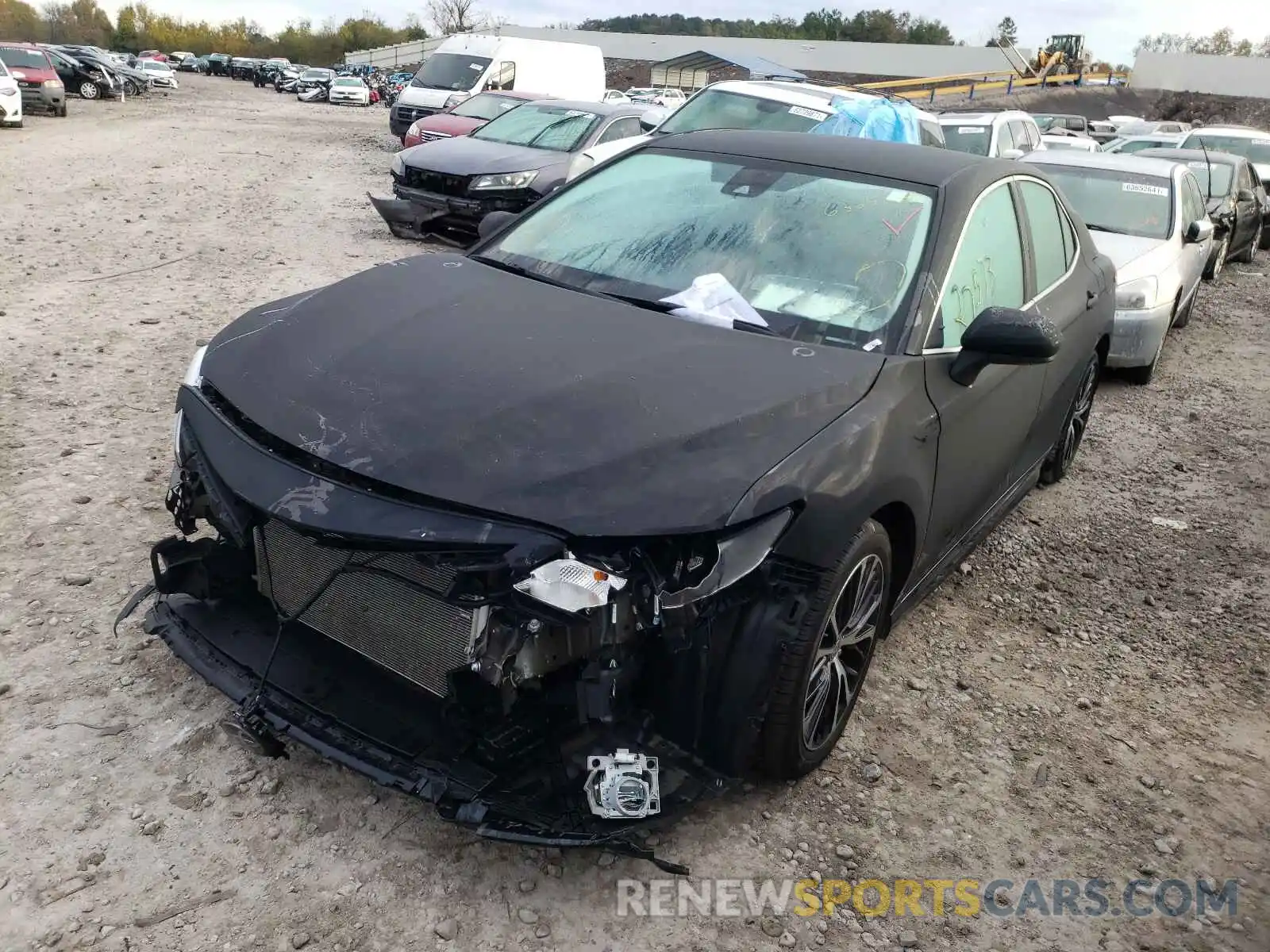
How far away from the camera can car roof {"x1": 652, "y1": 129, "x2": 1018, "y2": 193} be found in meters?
3.46

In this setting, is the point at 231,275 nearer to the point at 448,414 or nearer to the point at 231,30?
the point at 448,414

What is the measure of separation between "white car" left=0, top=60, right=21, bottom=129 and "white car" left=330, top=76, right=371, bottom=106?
85.5 ft

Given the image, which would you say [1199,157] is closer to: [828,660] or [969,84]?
[828,660]

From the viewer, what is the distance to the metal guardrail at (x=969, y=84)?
32875 mm

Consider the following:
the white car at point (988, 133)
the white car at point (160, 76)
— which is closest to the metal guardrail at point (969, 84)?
the white car at point (988, 133)

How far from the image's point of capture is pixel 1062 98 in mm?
39594

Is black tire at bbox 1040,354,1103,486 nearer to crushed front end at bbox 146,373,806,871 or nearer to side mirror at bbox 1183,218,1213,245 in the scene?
crushed front end at bbox 146,373,806,871

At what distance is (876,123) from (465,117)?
670cm

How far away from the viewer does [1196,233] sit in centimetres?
767

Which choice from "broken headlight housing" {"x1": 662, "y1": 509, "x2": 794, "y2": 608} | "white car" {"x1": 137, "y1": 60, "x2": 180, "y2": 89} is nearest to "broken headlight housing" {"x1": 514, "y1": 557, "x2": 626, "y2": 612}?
"broken headlight housing" {"x1": 662, "y1": 509, "x2": 794, "y2": 608}

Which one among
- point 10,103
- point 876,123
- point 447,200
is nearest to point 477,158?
point 447,200

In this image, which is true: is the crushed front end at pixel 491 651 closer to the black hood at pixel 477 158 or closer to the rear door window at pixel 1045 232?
the rear door window at pixel 1045 232

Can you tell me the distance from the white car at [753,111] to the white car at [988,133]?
1.23m

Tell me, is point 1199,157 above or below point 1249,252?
above
